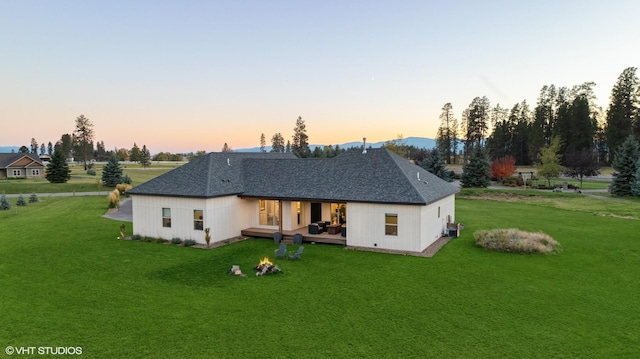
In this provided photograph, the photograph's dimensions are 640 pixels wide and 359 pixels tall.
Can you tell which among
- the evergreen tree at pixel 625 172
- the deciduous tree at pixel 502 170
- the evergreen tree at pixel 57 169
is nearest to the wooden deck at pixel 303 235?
the evergreen tree at pixel 625 172

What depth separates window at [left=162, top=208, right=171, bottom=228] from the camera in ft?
67.1

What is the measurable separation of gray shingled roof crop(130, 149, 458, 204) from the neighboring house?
6364 cm

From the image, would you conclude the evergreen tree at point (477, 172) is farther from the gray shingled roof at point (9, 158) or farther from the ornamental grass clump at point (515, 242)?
the gray shingled roof at point (9, 158)

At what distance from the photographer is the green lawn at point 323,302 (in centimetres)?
855

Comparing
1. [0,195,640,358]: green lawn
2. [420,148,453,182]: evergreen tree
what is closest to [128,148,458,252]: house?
[0,195,640,358]: green lawn

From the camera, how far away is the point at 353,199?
1841cm

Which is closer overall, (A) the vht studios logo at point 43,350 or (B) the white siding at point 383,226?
(A) the vht studios logo at point 43,350

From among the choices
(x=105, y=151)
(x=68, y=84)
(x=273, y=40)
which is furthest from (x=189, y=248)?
(x=105, y=151)

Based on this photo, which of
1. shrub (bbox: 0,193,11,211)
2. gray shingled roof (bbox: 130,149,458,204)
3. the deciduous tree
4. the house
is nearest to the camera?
the house

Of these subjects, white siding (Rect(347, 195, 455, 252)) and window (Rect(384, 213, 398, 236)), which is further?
window (Rect(384, 213, 398, 236))

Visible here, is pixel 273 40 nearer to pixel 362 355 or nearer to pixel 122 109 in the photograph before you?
pixel 122 109

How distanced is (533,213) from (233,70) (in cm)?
2973

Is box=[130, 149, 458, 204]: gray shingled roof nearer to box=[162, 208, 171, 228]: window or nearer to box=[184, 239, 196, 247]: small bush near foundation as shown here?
box=[162, 208, 171, 228]: window

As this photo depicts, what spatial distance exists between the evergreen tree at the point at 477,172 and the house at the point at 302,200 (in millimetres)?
28459
